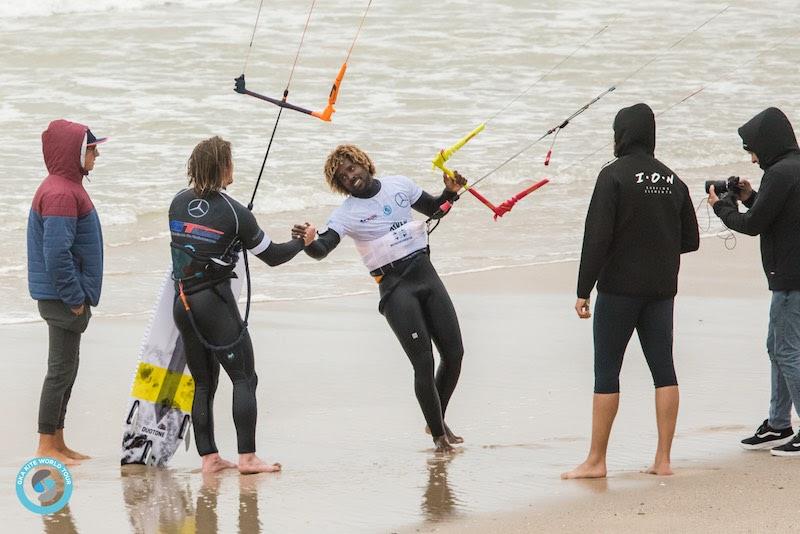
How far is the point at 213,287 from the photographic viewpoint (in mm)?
5000

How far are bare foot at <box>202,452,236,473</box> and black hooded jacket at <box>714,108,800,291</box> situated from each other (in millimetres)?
2225

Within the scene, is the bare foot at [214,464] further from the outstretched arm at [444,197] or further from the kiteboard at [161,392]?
the outstretched arm at [444,197]

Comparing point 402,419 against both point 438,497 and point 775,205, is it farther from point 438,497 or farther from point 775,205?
point 775,205

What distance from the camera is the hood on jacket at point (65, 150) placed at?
523 centimetres

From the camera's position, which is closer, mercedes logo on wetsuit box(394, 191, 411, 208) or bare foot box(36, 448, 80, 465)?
bare foot box(36, 448, 80, 465)

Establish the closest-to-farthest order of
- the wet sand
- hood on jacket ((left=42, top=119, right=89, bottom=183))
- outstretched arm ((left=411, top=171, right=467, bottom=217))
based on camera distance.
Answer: the wet sand < hood on jacket ((left=42, top=119, right=89, bottom=183)) < outstretched arm ((left=411, top=171, right=467, bottom=217))

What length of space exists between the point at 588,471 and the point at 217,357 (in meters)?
1.55

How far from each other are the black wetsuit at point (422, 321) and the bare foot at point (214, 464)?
88 cm

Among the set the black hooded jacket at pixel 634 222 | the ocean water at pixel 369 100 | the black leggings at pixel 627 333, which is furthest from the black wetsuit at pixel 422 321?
the ocean water at pixel 369 100

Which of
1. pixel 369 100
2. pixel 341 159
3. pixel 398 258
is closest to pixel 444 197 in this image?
pixel 398 258

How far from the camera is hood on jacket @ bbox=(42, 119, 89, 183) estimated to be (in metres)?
5.23

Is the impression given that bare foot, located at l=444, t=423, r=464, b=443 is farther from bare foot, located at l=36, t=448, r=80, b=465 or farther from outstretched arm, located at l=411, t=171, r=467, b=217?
bare foot, located at l=36, t=448, r=80, b=465

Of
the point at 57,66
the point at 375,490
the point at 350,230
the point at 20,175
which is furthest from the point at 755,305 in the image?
the point at 57,66

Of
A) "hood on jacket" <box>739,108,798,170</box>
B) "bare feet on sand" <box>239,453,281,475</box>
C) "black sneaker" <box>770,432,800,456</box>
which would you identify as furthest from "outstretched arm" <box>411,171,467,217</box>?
"black sneaker" <box>770,432,800,456</box>
